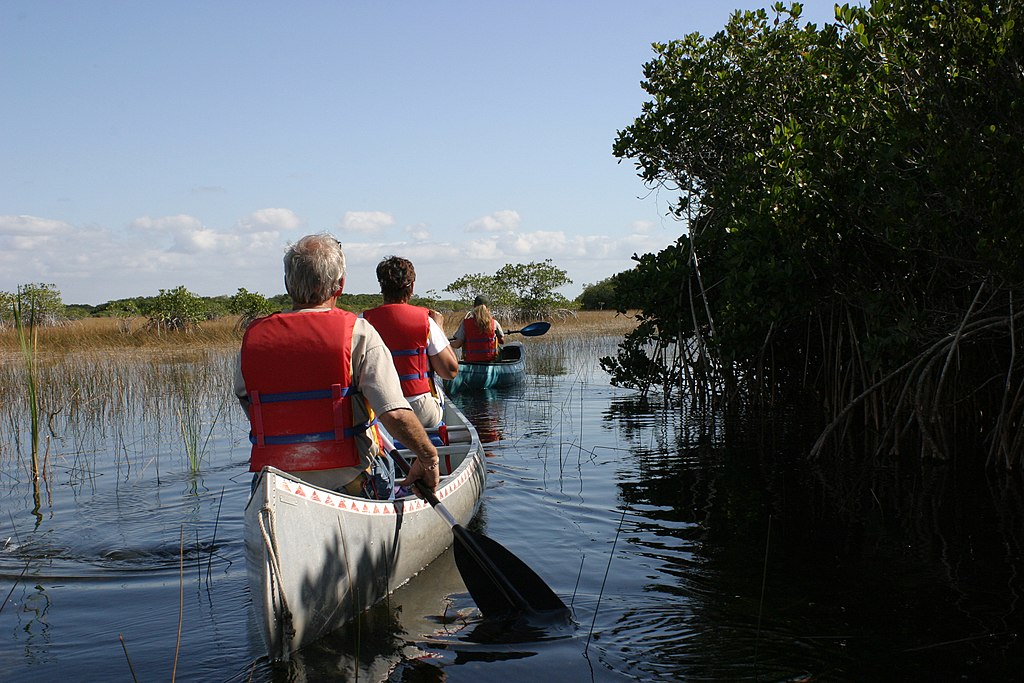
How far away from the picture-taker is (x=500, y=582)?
15.9ft

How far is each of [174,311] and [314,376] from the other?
2593 centimetres

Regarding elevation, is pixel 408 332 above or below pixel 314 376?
above

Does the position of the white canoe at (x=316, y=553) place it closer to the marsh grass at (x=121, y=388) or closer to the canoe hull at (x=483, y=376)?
the marsh grass at (x=121, y=388)

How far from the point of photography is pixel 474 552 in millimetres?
Answer: 4938

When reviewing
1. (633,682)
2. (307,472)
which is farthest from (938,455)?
(307,472)

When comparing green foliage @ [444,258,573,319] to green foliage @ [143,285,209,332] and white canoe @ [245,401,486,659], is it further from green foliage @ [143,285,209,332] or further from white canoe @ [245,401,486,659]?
white canoe @ [245,401,486,659]

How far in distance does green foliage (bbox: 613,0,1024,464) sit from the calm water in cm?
152

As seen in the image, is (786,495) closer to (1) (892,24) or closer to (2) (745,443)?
(2) (745,443)

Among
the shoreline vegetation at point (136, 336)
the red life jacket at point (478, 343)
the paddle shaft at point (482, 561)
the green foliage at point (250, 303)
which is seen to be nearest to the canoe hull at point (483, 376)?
the red life jacket at point (478, 343)

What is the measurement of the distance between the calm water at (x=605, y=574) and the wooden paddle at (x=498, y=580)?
153 millimetres

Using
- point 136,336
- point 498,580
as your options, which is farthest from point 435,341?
point 136,336

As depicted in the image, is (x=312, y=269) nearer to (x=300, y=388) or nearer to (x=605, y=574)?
(x=300, y=388)

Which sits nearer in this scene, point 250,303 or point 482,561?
point 482,561

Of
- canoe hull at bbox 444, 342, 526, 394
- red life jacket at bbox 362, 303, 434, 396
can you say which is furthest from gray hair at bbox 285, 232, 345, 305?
canoe hull at bbox 444, 342, 526, 394
